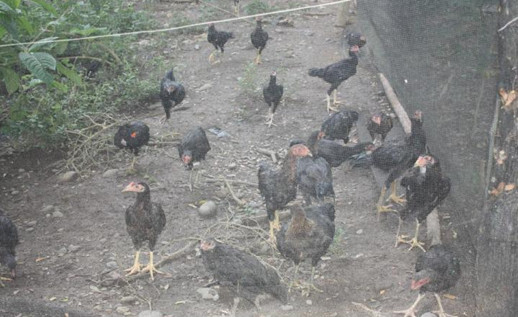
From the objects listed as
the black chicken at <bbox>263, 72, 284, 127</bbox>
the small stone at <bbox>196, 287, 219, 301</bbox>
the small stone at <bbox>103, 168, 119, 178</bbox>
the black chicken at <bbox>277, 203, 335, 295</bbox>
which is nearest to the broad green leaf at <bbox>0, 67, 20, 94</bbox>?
the small stone at <bbox>103, 168, 119, 178</bbox>

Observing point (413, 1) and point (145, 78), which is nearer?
point (413, 1)

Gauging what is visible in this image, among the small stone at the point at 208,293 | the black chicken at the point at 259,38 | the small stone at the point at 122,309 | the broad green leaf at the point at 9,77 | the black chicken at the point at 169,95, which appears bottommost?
the small stone at the point at 122,309

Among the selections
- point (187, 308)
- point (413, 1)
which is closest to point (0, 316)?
point (187, 308)

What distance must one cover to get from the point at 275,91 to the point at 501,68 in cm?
407

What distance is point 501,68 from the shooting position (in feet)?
14.5

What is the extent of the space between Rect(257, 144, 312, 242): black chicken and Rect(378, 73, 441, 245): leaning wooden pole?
3.97 ft

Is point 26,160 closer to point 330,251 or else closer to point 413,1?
point 330,251

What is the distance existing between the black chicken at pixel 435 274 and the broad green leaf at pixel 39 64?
3.05 m

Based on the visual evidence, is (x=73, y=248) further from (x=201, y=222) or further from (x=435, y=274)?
(x=435, y=274)

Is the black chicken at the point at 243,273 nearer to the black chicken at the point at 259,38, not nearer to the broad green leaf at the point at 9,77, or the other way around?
the broad green leaf at the point at 9,77

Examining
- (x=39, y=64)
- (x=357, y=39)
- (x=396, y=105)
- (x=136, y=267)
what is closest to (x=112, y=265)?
→ (x=136, y=267)

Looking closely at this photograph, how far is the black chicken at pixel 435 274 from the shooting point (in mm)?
4820

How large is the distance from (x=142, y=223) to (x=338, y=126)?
8.85 ft

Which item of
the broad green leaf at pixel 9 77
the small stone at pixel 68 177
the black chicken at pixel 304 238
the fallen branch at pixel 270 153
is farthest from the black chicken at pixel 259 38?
the black chicken at pixel 304 238
